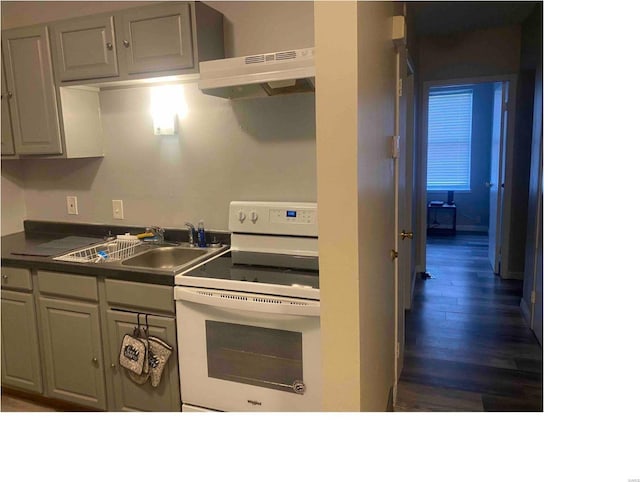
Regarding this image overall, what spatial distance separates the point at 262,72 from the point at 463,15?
9.08 ft

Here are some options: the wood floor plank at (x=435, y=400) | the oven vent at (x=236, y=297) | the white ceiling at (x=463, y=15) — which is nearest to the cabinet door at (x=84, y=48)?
the oven vent at (x=236, y=297)

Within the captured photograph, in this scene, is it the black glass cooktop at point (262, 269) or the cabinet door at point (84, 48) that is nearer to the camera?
the black glass cooktop at point (262, 269)

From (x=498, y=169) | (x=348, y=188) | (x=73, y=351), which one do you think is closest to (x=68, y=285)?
(x=73, y=351)

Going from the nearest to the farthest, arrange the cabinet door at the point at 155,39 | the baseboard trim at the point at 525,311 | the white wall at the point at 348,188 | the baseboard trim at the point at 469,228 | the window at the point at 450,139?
1. the white wall at the point at 348,188
2. the cabinet door at the point at 155,39
3. the baseboard trim at the point at 525,311
4. the window at the point at 450,139
5. the baseboard trim at the point at 469,228

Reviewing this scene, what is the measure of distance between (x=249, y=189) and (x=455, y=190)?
5590 millimetres

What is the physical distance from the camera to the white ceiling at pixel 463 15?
145 inches

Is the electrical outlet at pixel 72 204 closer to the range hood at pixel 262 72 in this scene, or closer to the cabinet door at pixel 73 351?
the cabinet door at pixel 73 351

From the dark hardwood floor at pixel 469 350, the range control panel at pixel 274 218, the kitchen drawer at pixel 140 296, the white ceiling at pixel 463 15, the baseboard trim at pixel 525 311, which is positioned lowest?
the dark hardwood floor at pixel 469 350

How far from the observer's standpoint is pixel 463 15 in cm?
396

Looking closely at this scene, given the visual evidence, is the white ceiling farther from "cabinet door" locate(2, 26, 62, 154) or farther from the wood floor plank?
the wood floor plank

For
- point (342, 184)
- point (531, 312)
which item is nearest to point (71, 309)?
point (342, 184)

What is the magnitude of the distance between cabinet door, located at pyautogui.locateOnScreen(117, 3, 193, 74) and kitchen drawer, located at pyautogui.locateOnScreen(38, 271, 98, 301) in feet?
3.50

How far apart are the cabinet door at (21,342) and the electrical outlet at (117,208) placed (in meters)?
0.71

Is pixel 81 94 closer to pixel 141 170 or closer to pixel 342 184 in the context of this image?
pixel 141 170
